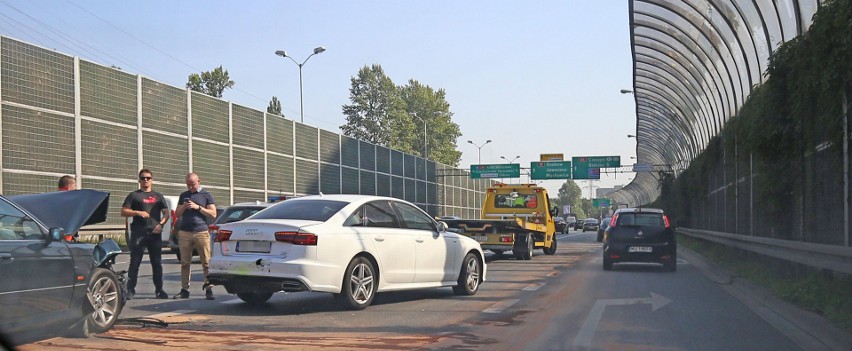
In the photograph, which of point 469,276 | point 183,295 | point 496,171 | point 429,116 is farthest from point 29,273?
point 429,116

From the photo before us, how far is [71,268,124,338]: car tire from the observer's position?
7969 mm

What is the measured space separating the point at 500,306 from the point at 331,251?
2.41 m

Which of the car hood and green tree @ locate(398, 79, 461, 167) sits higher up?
green tree @ locate(398, 79, 461, 167)

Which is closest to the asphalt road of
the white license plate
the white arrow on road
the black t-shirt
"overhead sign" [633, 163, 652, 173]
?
the white arrow on road

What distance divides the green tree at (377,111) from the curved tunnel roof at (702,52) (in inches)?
2615

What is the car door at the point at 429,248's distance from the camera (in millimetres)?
11539

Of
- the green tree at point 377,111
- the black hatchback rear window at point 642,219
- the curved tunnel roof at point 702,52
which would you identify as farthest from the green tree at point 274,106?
the black hatchback rear window at point 642,219

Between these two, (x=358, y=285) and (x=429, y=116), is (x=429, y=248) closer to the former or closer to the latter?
(x=358, y=285)

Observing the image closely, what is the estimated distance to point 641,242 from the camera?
19156 mm

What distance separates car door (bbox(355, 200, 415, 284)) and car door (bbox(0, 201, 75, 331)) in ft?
12.5

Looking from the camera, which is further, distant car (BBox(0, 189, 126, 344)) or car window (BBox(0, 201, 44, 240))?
car window (BBox(0, 201, 44, 240))

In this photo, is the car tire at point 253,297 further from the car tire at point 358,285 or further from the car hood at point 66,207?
the car hood at point 66,207

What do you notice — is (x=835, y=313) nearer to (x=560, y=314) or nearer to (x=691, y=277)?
(x=560, y=314)

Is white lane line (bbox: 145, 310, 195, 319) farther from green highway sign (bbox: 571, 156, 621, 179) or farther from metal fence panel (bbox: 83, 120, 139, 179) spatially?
green highway sign (bbox: 571, 156, 621, 179)
